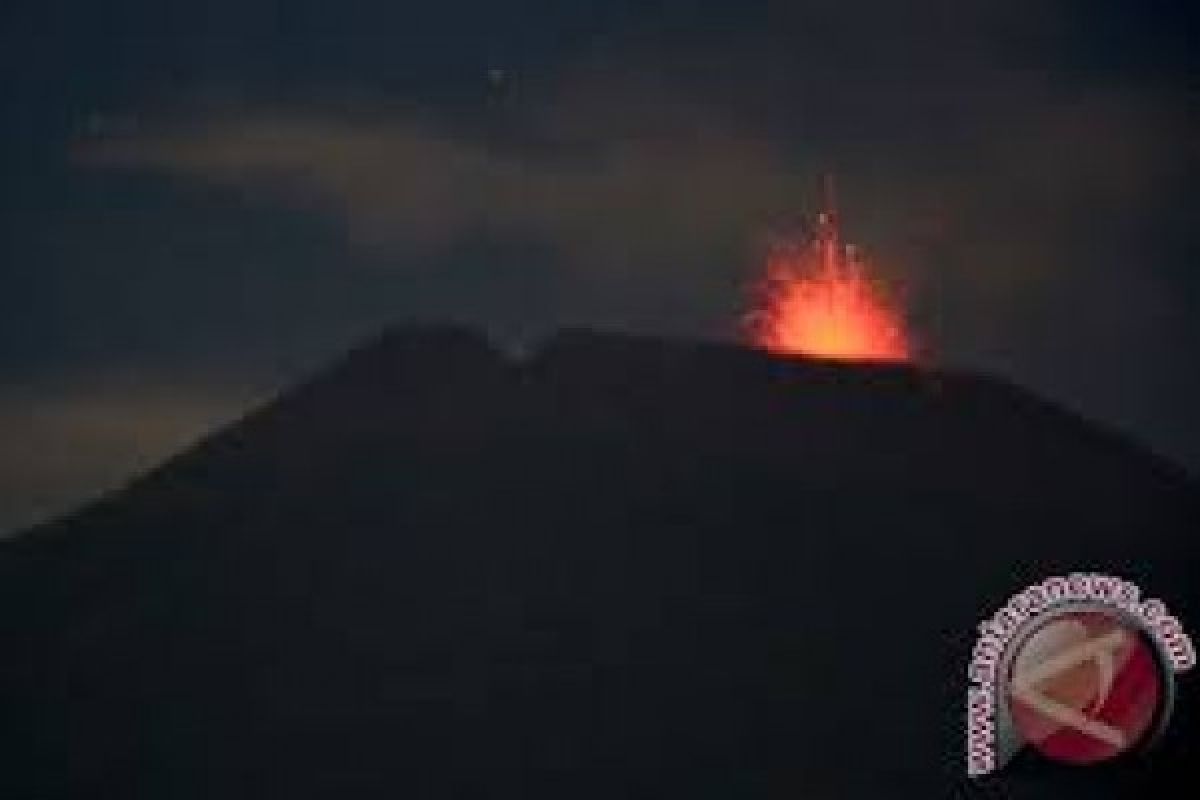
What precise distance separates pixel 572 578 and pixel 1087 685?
83830mm

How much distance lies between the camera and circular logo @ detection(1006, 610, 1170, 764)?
265 ft

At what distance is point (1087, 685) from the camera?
270 feet

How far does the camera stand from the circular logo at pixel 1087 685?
80.7m

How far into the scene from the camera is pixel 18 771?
148375mm

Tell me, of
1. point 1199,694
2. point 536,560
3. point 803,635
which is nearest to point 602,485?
point 536,560

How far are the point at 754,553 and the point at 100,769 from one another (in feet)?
145

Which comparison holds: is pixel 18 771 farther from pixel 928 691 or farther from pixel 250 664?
pixel 928 691
